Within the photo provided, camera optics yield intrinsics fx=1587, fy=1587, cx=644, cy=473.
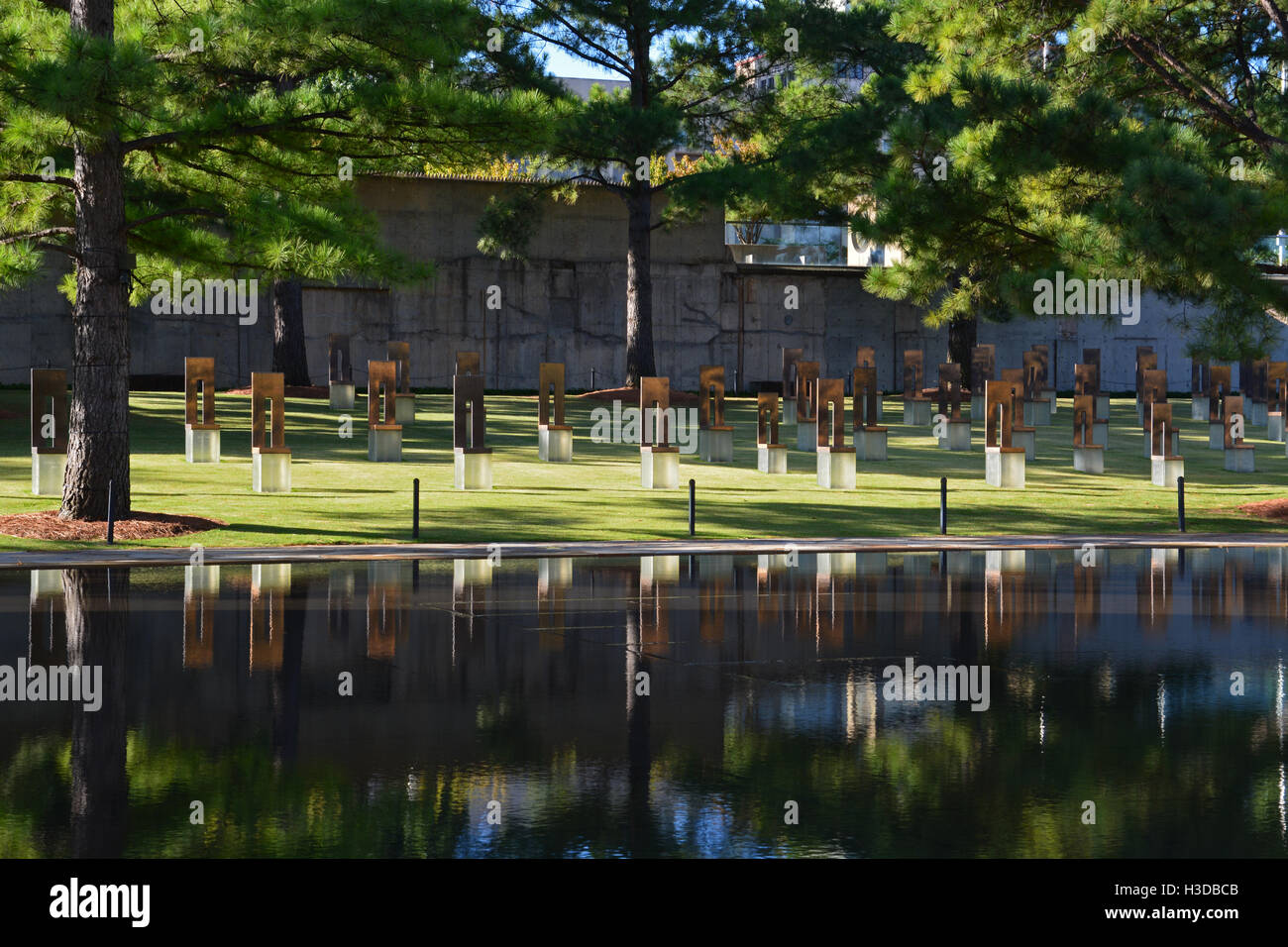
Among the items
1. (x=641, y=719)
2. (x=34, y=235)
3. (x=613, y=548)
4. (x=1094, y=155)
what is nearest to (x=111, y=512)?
(x=34, y=235)

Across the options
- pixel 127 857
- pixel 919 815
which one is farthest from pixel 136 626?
pixel 919 815

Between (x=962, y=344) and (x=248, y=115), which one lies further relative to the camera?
(x=962, y=344)

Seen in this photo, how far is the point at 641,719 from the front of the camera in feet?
35.9

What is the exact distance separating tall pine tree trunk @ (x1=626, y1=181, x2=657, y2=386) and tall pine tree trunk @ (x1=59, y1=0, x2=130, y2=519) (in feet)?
73.8

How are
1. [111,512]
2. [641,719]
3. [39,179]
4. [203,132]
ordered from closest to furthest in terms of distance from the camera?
[641,719] < [203,132] < [111,512] < [39,179]

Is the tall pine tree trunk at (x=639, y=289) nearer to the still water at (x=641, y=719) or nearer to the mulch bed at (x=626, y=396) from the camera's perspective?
the mulch bed at (x=626, y=396)

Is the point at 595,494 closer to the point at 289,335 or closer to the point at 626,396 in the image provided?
the point at 626,396

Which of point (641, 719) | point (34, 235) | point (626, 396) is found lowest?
point (641, 719)

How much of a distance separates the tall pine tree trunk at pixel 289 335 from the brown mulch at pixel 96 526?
750 inches

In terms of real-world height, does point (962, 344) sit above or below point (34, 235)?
below

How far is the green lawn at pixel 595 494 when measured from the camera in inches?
946

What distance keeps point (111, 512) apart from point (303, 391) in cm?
2028

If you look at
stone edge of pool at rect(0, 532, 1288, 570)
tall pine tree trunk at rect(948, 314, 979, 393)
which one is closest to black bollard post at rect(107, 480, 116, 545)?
stone edge of pool at rect(0, 532, 1288, 570)

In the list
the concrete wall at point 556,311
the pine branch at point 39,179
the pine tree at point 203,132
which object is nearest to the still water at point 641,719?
the pine tree at point 203,132
